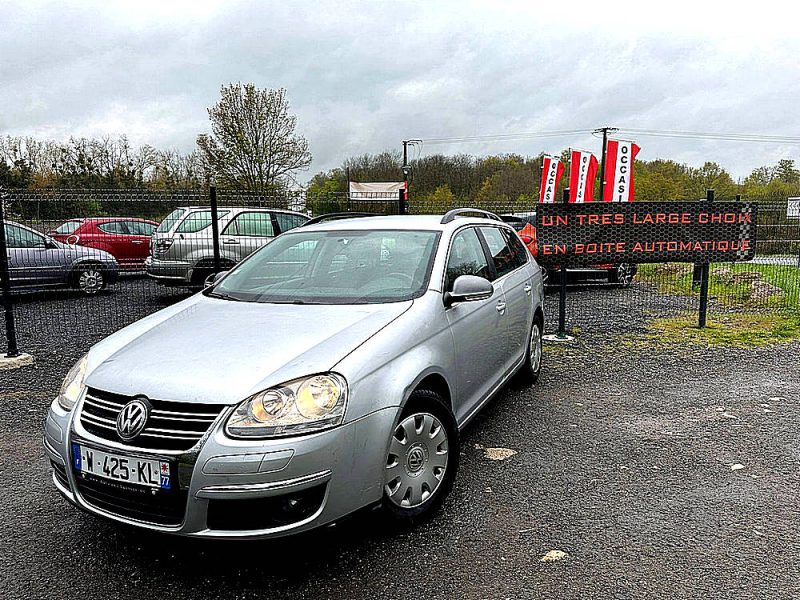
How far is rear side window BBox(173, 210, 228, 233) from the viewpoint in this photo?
35.3 feet

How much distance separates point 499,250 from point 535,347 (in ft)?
4.02

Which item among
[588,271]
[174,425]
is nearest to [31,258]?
[174,425]

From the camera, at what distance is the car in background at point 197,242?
10695 millimetres

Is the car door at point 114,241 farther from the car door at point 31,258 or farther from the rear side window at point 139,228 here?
the car door at point 31,258

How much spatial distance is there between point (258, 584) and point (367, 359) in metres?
1.13

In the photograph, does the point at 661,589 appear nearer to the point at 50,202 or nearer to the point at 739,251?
the point at 739,251

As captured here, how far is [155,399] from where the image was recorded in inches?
108

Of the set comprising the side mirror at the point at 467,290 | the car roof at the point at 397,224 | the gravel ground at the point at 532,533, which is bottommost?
the gravel ground at the point at 532,533

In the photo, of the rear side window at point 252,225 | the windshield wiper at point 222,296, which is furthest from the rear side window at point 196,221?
the windshield wiper at point 222,296

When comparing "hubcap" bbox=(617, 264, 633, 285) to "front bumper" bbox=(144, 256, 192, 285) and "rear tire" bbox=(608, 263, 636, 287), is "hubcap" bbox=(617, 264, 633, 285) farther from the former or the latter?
"front bumper" bbox=(144, 256, 192, 285)

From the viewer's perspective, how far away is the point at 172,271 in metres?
10.7

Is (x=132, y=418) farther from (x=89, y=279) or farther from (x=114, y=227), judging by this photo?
(x=89, y=279)

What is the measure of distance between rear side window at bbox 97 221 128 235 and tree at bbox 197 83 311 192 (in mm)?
17118

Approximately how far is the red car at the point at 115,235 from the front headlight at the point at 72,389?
7.46 metres
